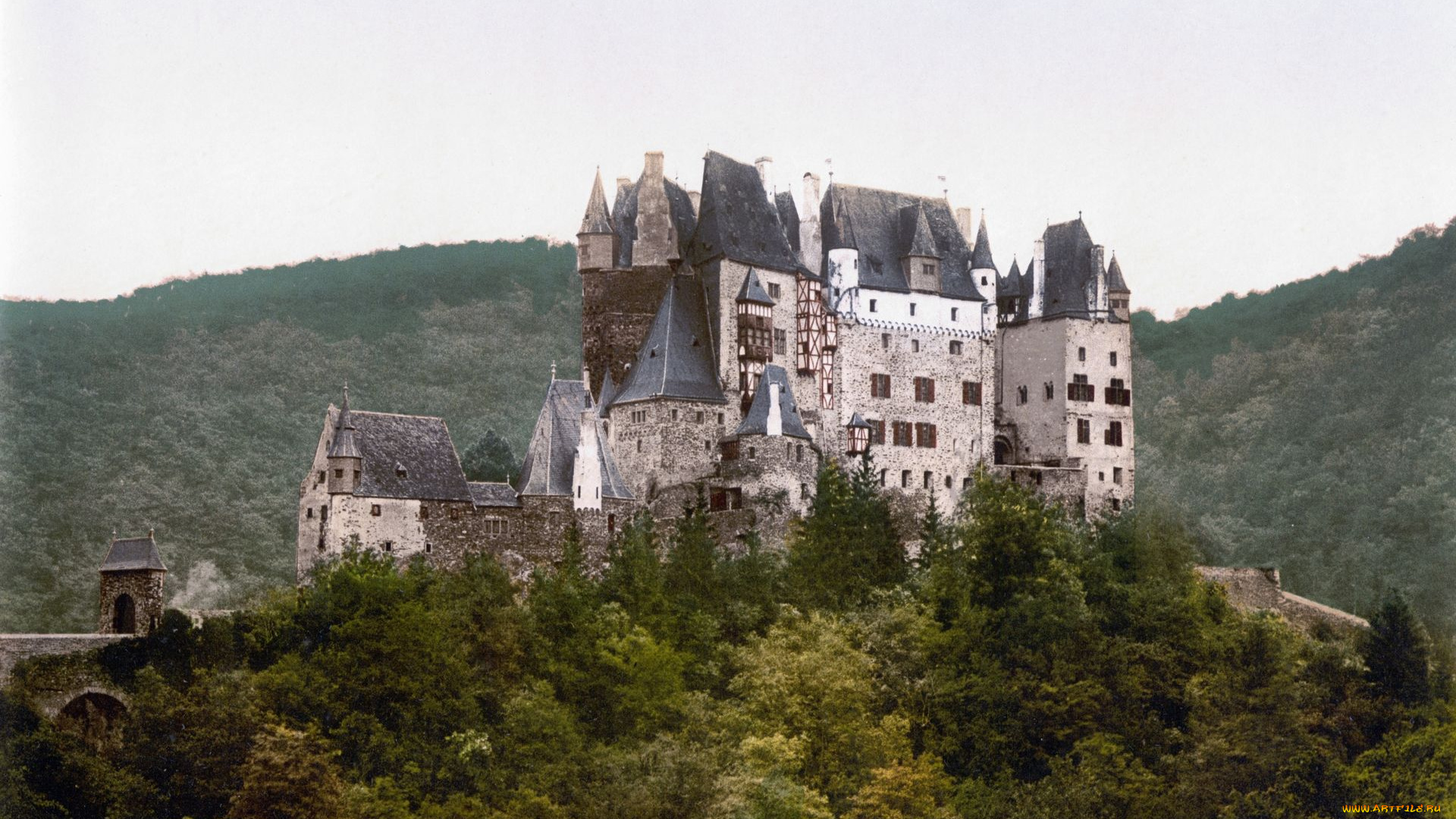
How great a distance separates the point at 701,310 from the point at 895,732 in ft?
51.8

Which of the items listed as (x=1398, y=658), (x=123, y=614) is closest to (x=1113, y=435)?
(x=1398, y=658)

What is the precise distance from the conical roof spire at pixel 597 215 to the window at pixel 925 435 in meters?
10.9

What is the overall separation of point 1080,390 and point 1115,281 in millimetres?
3787

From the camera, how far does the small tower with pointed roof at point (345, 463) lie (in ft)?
169

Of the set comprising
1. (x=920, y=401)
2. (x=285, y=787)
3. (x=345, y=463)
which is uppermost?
(x=920, y=401)

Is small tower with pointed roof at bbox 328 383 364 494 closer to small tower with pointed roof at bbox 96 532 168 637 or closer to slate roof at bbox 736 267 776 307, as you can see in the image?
small tower with pointed roof at bbox 96 532 168 637

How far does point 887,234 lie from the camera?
2501 inches

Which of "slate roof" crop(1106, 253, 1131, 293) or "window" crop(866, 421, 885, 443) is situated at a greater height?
"slate roof" crop(1106, 253, 1131, 293)

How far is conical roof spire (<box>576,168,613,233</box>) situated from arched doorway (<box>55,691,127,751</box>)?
1926 cm

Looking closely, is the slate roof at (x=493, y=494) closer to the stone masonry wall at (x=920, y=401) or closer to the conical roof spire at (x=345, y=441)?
the conical roof spire at (x=345, y=441)

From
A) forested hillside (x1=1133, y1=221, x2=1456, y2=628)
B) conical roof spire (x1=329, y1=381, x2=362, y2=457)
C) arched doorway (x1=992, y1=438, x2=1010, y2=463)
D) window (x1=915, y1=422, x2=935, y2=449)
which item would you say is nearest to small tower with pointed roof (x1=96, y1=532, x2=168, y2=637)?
conical roof spire (x1=329, y1=381, x2=362, y2=457)

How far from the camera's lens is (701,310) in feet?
194

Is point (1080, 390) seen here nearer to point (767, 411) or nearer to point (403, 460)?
point (767, 411)

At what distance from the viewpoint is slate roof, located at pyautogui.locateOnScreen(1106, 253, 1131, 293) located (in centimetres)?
6419
